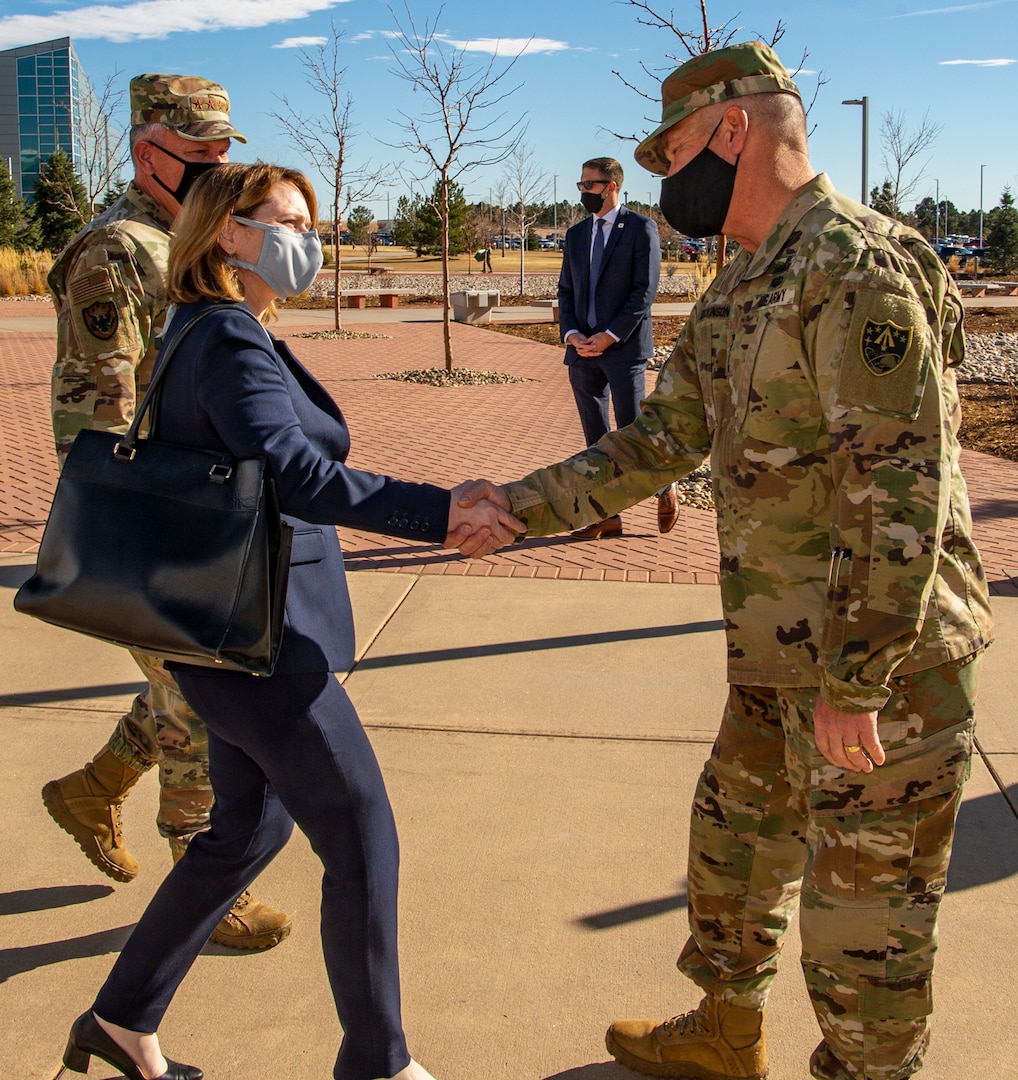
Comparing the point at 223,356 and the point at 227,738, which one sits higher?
the point at 223,356

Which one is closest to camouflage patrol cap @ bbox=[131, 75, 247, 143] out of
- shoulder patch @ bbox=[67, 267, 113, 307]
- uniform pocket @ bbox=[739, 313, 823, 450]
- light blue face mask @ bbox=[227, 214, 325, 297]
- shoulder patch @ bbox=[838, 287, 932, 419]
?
shoulder patch @ bbox=[67, 267, 113, 307]

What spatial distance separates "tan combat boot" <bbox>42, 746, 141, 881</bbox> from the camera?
3205 millimetres

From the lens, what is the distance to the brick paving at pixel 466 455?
20.6ft

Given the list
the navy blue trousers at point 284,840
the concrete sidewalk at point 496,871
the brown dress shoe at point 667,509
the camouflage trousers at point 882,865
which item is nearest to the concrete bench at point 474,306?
the brown dress shoe at point 667,509

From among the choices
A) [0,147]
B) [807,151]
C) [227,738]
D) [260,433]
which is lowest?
[227,738]

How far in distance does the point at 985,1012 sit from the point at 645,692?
1946 millimetres

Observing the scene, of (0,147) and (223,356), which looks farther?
(0,147)

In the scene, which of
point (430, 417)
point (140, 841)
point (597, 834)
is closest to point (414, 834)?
point (597, 834)

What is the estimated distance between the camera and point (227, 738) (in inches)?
87.9

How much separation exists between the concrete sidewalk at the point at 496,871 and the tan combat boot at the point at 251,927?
0.04 metres

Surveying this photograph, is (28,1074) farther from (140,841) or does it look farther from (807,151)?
(807,151)

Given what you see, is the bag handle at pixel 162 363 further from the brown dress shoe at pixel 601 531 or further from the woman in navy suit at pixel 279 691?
the brown dress shoe at pixel 601 531

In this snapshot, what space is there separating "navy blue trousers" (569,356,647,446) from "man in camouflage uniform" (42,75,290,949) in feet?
12.6

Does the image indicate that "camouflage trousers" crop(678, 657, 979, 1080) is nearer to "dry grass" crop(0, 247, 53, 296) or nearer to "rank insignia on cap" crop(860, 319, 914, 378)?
"rank insignia on cap" crop(860, 319, 914, 378)
